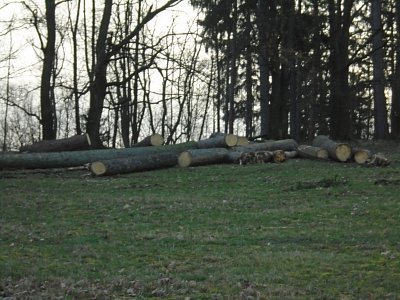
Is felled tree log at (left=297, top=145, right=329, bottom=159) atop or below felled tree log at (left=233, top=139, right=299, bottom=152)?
below

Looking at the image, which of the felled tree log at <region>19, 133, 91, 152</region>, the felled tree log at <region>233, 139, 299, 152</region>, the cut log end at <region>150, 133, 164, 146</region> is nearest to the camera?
the felled tree log at <region>233, 139, 299, 152</region>

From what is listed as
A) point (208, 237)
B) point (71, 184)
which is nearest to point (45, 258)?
point (208, 237)

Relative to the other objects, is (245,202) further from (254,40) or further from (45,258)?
(254,40)

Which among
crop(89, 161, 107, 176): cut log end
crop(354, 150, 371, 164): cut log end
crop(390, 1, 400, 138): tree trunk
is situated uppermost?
crop(390, 1, 400, 138): tree trunk

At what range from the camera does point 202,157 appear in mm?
19484

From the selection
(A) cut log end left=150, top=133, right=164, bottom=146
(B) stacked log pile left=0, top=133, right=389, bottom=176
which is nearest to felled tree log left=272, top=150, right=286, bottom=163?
(B) stacked log pile left=0, top=133, right=389, bottom=176

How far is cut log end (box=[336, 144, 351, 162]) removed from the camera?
18.2 metres

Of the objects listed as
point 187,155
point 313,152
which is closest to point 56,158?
point 187,155

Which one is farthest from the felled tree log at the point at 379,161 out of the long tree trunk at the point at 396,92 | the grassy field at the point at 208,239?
the long tree trunk at the point at 396,92

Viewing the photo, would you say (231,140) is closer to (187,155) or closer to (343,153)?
(187,155)

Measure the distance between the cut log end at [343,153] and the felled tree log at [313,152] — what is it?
76 centimetres

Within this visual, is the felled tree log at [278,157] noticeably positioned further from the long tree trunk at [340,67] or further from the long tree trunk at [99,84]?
the long tree trunk at [99,84]

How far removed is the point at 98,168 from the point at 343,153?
7608 mm

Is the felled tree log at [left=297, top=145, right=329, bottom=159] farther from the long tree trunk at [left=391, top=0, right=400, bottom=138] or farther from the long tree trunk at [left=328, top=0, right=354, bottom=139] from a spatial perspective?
the long tree trunk at [left=391, top=0, right=400, bottom=138]
